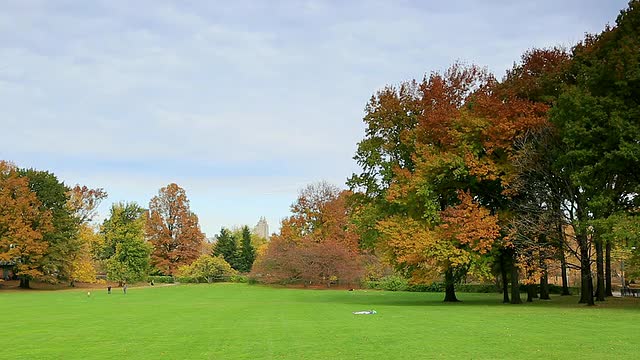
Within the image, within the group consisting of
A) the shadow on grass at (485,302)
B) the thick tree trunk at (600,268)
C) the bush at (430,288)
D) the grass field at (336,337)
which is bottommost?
the bush at (430,288)

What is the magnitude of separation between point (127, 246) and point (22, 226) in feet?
46.1

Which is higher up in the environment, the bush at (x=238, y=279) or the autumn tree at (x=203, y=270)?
the autumn tree at (x=203, y=270)

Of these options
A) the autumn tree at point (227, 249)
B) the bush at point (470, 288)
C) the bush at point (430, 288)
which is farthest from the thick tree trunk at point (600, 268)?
the autumn tree at point (227, 249)

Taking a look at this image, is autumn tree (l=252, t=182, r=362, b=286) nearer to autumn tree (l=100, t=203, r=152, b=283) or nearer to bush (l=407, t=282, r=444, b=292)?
bush (l=407, t=282, r=444, b=292)

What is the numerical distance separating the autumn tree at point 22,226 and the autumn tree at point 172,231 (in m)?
23.1

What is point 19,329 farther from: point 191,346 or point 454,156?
point 454,156

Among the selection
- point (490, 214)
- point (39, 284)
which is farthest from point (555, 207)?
point (39, 284)

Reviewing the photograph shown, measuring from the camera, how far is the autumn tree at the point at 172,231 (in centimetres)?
9369

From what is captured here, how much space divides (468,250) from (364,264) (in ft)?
146

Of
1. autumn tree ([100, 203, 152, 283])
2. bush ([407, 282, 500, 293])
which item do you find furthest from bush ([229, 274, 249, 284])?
bush ([407, 282, 500, 293])

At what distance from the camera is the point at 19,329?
72.6ft

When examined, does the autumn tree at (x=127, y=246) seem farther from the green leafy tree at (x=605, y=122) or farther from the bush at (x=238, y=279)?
the green leafy tree at (x=605, y=122)

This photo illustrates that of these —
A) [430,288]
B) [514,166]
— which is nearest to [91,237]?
[430,288]

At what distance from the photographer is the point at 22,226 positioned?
67.2 meters
